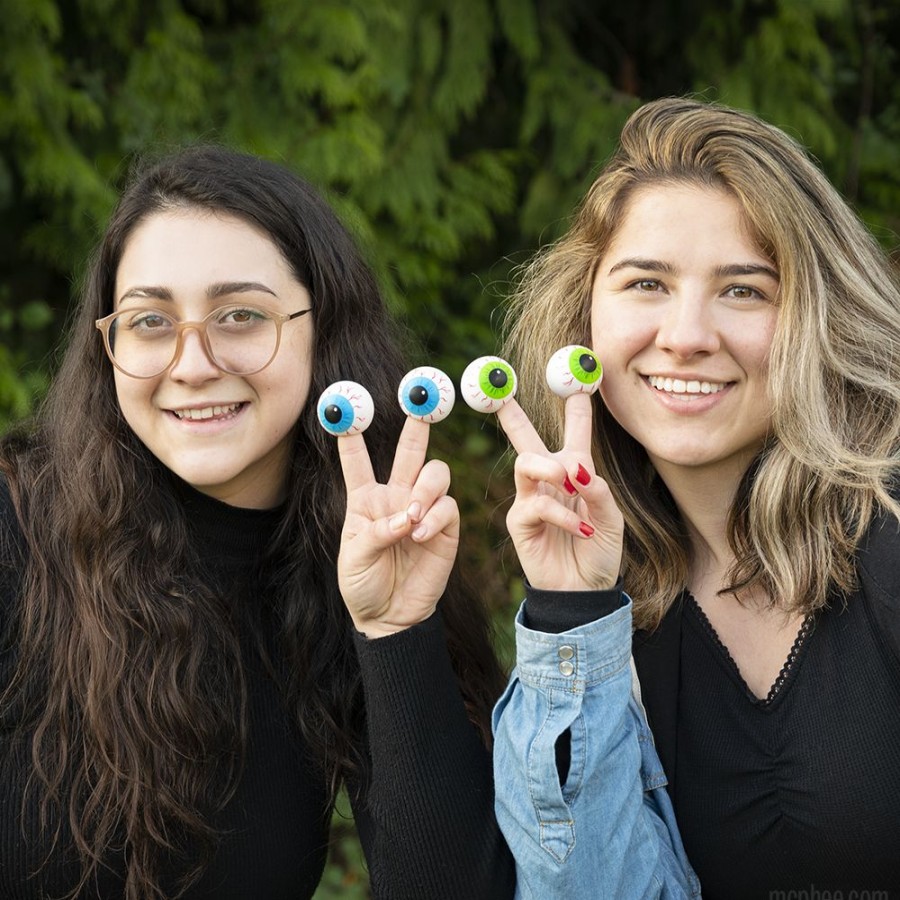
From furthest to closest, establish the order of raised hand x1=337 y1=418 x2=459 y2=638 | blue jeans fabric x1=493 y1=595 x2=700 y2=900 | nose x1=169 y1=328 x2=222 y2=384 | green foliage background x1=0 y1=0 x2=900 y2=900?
green foliage background x1=0 y1=0 x2=900 y2=900
nose x1=169 y1=328 x2=222 y2=384
raised hand x1=337 y1=418 x2=459 y2=638
blue jeans fabric x1=493 y1=595 x2=700 y2=900

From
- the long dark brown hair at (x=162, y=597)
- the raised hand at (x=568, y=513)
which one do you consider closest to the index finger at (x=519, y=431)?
the raised hand at (x=568, y=513)

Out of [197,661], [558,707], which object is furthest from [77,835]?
[558,707]

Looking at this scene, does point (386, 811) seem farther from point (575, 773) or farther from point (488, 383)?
point (488, 383)

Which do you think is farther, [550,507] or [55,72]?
[55,72]

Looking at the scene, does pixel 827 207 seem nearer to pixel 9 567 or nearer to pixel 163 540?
pixel 163 540

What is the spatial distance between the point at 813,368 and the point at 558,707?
82 cm

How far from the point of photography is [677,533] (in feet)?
9.23

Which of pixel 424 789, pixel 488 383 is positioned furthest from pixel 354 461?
pixel 424 789

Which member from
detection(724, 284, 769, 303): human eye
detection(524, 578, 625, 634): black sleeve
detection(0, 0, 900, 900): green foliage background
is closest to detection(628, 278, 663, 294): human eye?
detection(724, 284, 769, 303): human eye

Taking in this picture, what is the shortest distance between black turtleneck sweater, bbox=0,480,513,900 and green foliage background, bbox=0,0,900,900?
1635mm

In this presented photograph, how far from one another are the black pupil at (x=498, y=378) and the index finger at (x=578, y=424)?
14cm

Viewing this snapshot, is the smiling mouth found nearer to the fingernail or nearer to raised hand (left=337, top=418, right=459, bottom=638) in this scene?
raised hand (left=337, top=418, right=459, bottom=638)

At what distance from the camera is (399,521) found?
7.75 feet

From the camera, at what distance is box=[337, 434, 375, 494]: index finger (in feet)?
7.81
